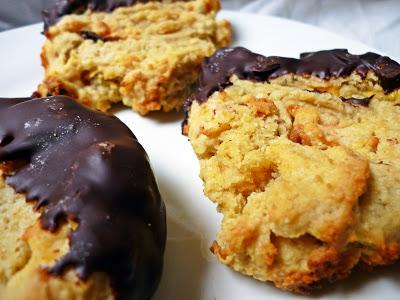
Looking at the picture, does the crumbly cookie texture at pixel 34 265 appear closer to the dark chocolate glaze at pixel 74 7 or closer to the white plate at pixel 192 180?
the white plate at pixel 192 180

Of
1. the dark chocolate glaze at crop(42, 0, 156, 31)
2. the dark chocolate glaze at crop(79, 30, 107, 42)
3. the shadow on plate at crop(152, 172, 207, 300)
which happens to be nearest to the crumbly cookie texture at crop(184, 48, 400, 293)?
the shadow on plate at crop(152, 172, 207, 300)

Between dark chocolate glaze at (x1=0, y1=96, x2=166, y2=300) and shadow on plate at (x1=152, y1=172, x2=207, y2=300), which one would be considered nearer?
dark chocolate glaze at (x1=0, y1=96, x2=166, y2=300)

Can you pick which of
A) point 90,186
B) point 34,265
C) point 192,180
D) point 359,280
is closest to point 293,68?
point 192,180

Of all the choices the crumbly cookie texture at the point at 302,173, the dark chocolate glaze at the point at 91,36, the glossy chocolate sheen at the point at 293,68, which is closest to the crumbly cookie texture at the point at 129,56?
the dark chocolate glaze at the point at 91,36

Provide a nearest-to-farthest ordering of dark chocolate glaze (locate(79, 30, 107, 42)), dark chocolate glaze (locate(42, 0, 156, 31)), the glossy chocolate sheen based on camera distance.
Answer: the glossy chocolate sheen → dark chocolate glaze (locate(79, 30, 107, 42)) → dark chocolate glaze (locate(42, 0, 156, 31))

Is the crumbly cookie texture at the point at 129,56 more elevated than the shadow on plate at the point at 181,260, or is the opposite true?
the crumbly cookie texture at the point at 129,56

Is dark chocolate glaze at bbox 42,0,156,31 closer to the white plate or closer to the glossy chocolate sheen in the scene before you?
the white plate
